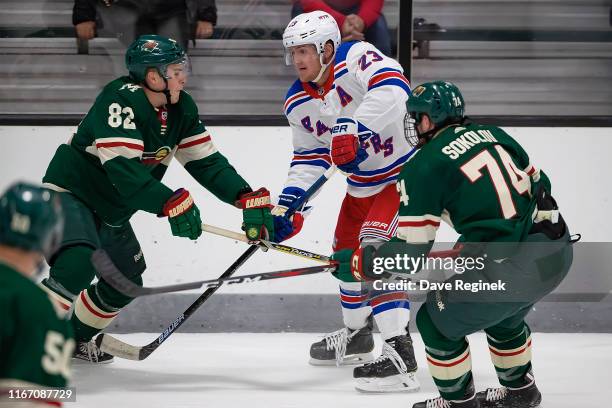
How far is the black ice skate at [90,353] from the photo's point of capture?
13.0ft

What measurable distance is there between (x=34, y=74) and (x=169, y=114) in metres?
1.21

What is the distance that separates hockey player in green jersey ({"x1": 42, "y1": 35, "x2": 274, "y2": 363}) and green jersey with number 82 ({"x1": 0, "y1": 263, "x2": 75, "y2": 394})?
168 centimetres

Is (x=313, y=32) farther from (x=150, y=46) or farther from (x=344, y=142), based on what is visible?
(x=150, y=46)

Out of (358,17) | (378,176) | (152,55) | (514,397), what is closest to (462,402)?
(514,397)

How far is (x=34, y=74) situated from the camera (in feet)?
15.2

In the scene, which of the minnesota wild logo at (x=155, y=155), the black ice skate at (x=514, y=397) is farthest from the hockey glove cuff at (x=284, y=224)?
the black ice skate at (x=514, y=397)

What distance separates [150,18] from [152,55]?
1114mm

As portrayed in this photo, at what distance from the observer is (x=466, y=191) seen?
2939 mm

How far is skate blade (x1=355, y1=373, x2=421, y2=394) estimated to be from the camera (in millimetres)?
3582

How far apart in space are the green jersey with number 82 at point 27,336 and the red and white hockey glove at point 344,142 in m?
1.87

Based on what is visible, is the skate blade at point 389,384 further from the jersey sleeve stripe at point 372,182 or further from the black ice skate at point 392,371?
the jersey sleeve stripe at point 372,182

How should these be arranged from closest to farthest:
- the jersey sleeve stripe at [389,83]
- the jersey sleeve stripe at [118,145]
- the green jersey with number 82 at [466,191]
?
the green jersey with number 82 at [466,191], the jersey sleeve stripe at [118,145], the jersey sleeve stripe at [389,83]

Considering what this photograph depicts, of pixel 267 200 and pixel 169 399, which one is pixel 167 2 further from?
pixel 169 399

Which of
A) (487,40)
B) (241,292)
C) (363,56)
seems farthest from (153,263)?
(487,40)
